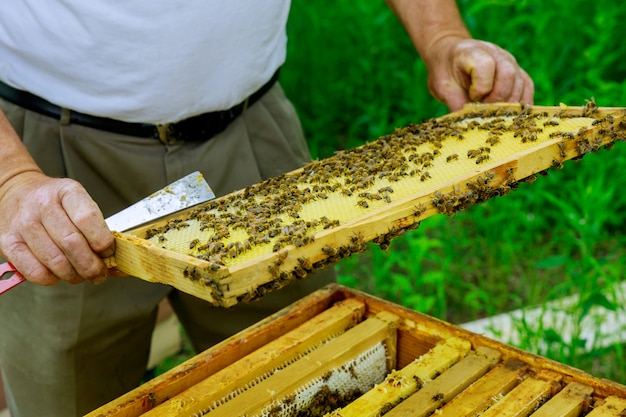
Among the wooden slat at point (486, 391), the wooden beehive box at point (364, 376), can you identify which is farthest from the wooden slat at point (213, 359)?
the wooden slat at point (486, 391)

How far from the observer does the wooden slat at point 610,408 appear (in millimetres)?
1812

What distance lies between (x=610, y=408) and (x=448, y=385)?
418 mm

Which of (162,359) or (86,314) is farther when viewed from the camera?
(162,359)

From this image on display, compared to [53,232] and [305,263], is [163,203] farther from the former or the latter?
[305,263]

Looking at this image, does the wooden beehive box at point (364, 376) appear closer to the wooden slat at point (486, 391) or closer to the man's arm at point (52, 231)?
the wooden slat at point (486, 391)

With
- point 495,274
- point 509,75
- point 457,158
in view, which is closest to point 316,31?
point 495,274

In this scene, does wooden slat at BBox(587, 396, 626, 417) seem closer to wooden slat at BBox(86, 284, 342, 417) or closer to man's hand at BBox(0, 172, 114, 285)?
wooden slat at BBox(86, 284, 342, 417)

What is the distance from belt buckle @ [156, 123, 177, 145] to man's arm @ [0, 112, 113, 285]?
67 centimetres

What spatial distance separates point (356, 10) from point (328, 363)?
4.53m

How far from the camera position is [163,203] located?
1980 mm

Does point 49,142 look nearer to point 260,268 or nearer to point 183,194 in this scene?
point 183,194

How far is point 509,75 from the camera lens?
255 centimetres

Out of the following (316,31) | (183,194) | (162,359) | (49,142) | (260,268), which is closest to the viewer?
(260,268)

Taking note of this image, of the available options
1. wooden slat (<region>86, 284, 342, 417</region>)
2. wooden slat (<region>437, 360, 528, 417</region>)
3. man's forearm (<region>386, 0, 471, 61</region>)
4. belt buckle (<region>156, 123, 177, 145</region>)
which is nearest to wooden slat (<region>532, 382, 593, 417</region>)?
wooden slat (<region>437, 360, 528, 417</region>)
